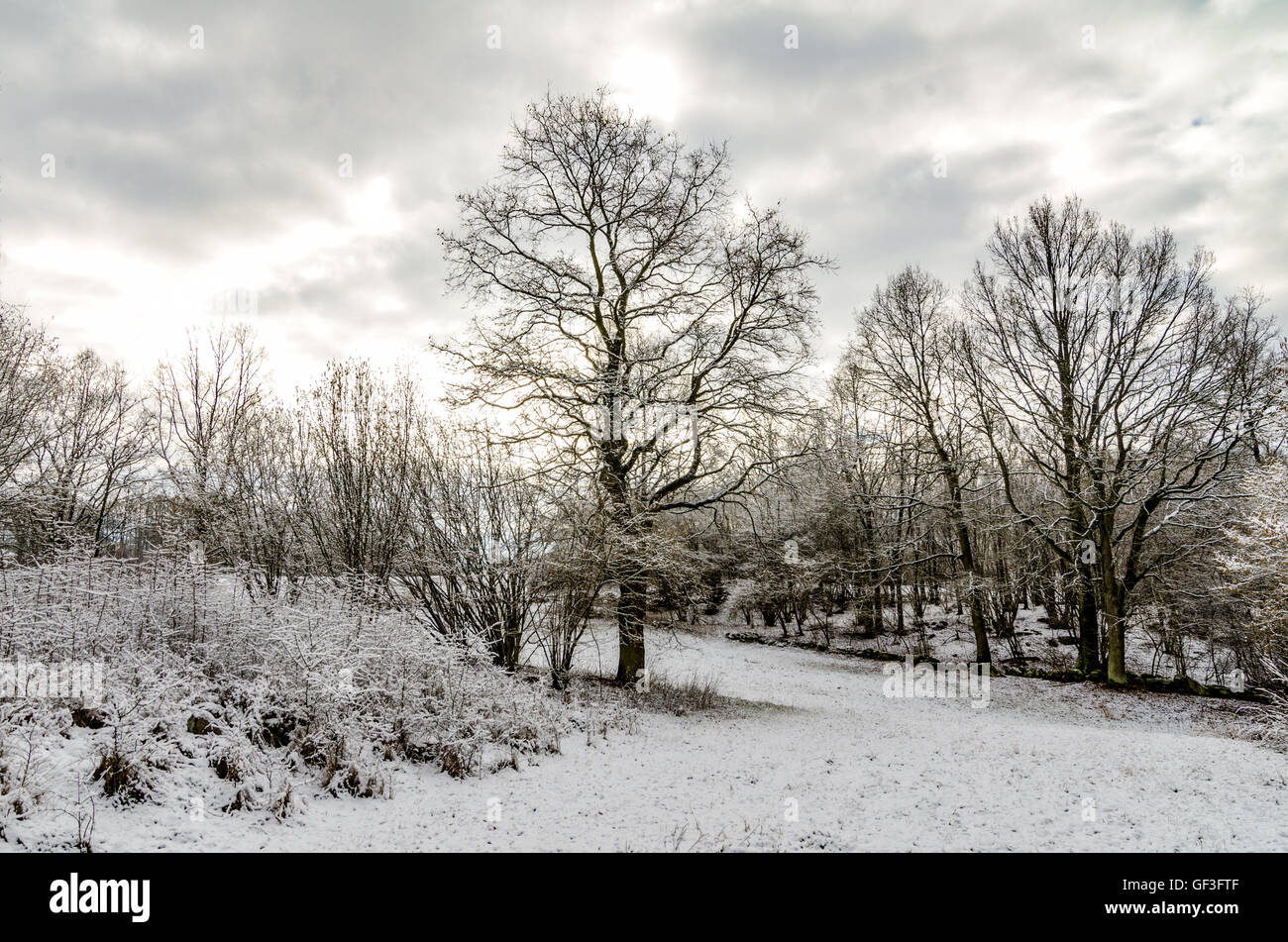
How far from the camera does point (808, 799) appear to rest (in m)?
6.72

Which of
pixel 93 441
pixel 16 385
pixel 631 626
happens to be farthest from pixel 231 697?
pixel 93 441

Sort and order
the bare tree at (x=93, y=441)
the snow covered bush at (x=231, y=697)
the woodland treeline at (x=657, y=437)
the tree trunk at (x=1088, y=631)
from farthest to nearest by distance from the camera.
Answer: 1. the bare tree at (x=93, y=441)
2. the tree trunk at (x=1088, y=631)
3. the woodland treeline at (x=657, y=437)
4. the snow covered bush at (x=231, y=697)

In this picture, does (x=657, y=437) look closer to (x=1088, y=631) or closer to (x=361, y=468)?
(x=361, y=468)

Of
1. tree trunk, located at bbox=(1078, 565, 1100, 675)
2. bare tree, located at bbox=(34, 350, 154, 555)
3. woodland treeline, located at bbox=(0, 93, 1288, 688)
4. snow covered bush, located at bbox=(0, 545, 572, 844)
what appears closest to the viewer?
snow covered bush, located at bbox=(0, 545, 572, 844)

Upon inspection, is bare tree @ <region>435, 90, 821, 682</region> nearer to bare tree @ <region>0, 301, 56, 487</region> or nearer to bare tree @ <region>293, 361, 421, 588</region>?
bare tree @ <region>293, 361, 421, 588</region>

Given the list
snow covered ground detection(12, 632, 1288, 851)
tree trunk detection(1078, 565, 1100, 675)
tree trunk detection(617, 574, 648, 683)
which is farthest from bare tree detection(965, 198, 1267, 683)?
tree trunk detection(617, 574, 648, 683)

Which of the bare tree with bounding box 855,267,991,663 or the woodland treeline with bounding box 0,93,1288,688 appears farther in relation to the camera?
the bare tree with bounding box 855,267,991,663

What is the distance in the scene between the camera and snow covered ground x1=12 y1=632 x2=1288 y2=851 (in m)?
5.09

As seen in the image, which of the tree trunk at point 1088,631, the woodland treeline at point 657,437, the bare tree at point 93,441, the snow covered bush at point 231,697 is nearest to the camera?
the snow covered bush at point 231,697

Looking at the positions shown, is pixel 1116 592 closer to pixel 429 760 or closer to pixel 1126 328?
pixel 1126 328

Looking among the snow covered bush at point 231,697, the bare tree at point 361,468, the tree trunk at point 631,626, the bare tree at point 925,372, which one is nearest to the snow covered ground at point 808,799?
the snow covered bush at point 231,697

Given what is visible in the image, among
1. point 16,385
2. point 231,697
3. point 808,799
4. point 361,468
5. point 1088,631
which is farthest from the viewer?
point 1088,631

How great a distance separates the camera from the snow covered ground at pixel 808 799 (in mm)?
5086

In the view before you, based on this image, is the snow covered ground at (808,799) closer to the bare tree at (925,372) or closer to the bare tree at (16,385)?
the bare tree at (925,372)
